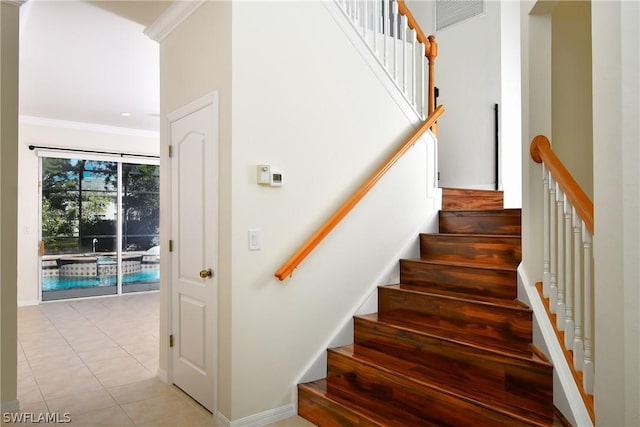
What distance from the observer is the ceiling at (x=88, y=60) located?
3461mm

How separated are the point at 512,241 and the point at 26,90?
223 inches

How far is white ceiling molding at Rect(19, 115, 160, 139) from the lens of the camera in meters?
6.92

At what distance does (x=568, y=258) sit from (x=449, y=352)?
839 millimetres

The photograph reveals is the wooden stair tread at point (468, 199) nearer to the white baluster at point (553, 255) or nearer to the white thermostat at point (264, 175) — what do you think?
the white baluster at point (553, 255)

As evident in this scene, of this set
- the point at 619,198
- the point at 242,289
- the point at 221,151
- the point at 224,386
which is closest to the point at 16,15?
the point at 221,151

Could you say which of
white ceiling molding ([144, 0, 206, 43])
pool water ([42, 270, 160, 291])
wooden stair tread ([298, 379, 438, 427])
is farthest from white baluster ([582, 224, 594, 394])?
pool water ([42, 270, 160, 291])

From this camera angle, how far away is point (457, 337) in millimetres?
2676

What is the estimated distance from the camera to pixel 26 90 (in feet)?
18.1

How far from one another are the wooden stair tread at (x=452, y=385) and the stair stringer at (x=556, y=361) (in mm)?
102

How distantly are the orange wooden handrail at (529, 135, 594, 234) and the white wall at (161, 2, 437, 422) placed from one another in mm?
1216

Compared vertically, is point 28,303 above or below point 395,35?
below

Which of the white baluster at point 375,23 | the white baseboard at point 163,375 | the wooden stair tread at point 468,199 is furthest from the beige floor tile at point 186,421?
the white baluster at point 375,23

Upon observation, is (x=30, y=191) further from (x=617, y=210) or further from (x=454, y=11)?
(x=617, y=210)

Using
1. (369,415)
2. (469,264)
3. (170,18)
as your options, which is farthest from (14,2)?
(469,264)
